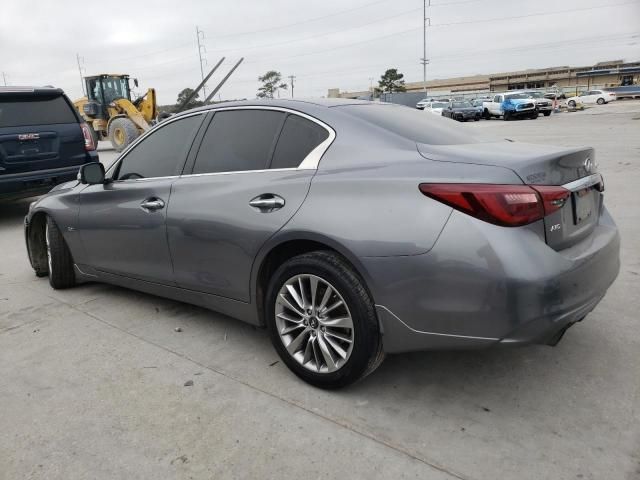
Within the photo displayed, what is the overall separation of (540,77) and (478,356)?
109m

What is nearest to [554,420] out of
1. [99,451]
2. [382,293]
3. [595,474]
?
[595,474]

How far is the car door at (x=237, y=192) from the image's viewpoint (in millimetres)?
2932

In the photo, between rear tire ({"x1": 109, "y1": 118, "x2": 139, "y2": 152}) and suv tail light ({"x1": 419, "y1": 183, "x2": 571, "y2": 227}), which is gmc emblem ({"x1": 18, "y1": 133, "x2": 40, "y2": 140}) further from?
rear tire ({"x1": 109, "y1": 118, "x2": 139, "y2": 152})

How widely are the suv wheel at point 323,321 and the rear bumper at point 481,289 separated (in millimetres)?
139

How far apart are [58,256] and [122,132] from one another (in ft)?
50.2

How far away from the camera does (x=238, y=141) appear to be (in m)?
3.34

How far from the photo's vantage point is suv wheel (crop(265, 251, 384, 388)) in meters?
2.60

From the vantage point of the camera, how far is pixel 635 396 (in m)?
2.68

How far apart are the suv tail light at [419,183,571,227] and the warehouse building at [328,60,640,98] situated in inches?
3429

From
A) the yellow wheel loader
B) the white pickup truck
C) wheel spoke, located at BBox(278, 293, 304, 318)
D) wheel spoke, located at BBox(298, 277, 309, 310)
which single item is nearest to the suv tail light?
wheel spoke, located at BBox(298, 277, 309, 310)

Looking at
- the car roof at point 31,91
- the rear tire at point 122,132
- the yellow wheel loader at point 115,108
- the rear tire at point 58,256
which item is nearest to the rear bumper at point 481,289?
the rear tire at point 58,256

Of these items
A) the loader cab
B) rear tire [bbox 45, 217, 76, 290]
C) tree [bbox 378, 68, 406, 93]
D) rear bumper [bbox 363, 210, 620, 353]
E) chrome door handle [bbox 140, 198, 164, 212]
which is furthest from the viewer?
tree [bbox 378, 68, 406, 93]

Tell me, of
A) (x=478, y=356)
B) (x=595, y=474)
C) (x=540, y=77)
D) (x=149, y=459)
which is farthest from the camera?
(x=540, y=77)

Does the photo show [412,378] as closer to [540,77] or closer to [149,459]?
[149,459]
